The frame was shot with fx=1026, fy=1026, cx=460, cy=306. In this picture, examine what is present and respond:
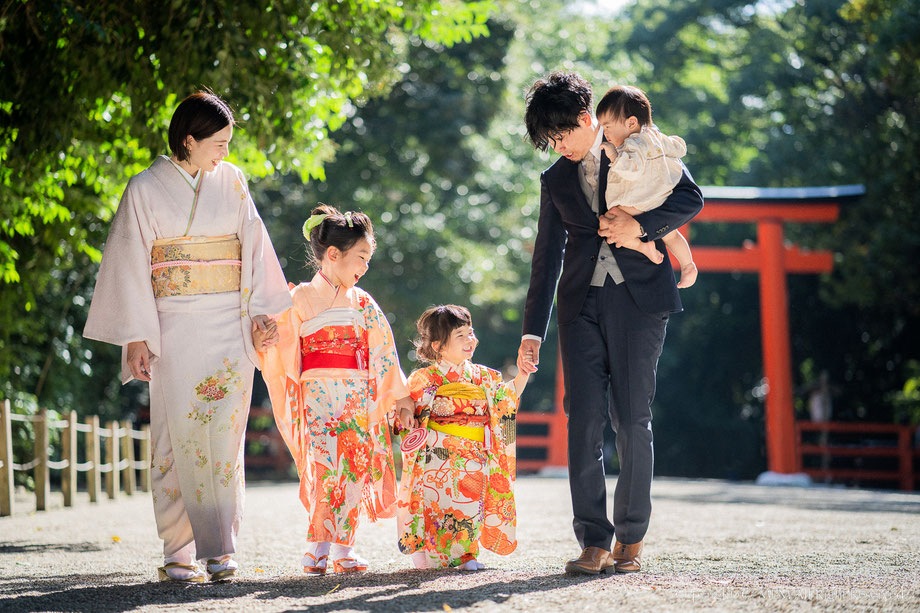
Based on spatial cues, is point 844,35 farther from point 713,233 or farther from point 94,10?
point 94,10

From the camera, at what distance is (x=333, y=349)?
3930mm

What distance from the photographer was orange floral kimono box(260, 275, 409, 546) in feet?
12.7

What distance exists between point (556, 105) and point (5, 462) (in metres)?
5.51

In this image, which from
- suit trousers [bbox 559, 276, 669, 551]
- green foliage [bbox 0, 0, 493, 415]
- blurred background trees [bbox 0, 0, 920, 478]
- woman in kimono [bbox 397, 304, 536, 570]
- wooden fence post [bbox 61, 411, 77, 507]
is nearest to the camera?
suit trousers [bbox 559, 276, 669, 551]

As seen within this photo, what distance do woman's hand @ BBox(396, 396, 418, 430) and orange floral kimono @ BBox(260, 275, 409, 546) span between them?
3 cm

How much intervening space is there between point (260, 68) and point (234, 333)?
2813mm

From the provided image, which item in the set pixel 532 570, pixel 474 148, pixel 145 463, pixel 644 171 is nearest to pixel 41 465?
pixel 145 463

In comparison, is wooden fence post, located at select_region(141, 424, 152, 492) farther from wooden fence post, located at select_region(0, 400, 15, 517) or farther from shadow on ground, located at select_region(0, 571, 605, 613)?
shadow on ground, located at select_region(0, 571, 605, 613)

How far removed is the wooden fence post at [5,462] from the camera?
738 centimetres

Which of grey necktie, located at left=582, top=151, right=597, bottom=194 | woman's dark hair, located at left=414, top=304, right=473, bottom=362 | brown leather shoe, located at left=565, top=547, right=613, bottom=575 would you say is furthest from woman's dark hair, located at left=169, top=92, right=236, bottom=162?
brown leather shoe, located at left=565, top=547, right=613, bottom=575

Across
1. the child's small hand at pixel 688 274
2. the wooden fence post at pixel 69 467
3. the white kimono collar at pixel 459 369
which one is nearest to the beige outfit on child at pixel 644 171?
the child's small hand at pixel 688 274

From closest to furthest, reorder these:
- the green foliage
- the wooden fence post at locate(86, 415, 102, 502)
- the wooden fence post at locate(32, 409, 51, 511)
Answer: the green foliage, the wooden fence post at locate(32, 409, 51, 511), the wooden fence post at locate(86, 415, 102, 502)

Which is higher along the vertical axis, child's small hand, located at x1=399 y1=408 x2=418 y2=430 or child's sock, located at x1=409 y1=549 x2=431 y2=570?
child's small hand, located at x1=399 y1=408 x2=418 y2=430

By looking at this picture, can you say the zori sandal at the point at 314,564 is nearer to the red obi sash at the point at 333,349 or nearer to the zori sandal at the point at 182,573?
the zori sandal at the point at 182,573
